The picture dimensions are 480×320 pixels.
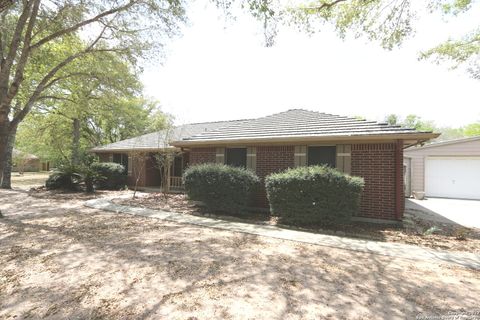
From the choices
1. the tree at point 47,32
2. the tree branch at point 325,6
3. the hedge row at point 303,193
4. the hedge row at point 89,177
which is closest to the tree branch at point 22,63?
the tree at point 47,32

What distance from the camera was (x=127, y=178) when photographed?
1855cm

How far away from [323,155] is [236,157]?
3697mm

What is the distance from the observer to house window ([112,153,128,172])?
63.7 feet

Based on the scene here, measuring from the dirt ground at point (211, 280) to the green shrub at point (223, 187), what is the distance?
2672 millimetres

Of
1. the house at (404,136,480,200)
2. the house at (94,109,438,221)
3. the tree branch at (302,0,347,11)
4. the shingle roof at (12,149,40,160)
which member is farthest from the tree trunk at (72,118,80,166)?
the house at (404,136,480,200)

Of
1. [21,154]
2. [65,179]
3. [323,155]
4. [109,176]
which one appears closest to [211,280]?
[323,155]

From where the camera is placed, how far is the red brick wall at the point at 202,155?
12.1 metres

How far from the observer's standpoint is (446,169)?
55.0 ft

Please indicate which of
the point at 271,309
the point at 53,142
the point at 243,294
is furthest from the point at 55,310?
the point at 53,142

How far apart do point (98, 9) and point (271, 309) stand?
39.0 ft

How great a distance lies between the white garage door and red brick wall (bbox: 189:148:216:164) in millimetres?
14266

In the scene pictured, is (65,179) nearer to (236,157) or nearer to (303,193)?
(236,157)

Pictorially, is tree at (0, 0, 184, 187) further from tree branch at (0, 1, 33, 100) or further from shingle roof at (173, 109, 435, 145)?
shingle roof at (173, 109, 435, 145)

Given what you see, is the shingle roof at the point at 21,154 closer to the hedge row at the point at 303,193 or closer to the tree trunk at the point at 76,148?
the tree trunk at the point at 76,148
